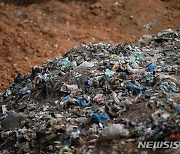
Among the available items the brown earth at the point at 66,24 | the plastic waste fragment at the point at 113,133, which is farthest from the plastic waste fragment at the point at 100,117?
the brown earth at the point at 66,24

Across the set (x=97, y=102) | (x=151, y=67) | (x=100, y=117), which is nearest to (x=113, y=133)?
(x=100, y=117)

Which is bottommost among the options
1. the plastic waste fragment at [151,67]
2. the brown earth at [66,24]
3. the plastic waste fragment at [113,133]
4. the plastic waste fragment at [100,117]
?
the plastic waste fragment at [113,133]

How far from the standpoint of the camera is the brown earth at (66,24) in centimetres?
571

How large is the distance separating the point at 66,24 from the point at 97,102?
11.4ft

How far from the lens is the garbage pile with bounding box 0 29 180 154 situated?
273 cm

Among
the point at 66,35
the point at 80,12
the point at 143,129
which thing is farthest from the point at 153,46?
the point at 80,12

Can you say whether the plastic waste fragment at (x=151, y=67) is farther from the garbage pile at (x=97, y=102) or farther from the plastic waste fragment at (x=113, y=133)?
the plastic waste fragment at (x=113, y=133)

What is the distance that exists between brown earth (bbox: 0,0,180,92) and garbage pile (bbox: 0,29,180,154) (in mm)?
1571

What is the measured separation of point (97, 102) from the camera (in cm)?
315

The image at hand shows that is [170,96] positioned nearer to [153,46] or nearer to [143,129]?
[143,129]

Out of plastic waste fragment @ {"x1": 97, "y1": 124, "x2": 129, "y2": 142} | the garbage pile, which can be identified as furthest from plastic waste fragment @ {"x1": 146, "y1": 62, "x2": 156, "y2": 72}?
plastic waste fragment @ {"x1": 97, "y1": 124, "x2": 129, "y2": 142}

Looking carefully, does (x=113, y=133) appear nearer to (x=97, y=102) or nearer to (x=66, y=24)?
(x=97, y=102)

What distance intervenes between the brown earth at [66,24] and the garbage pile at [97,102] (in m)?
1.57

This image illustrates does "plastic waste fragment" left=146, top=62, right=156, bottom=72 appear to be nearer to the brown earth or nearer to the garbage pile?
the garbage pile
